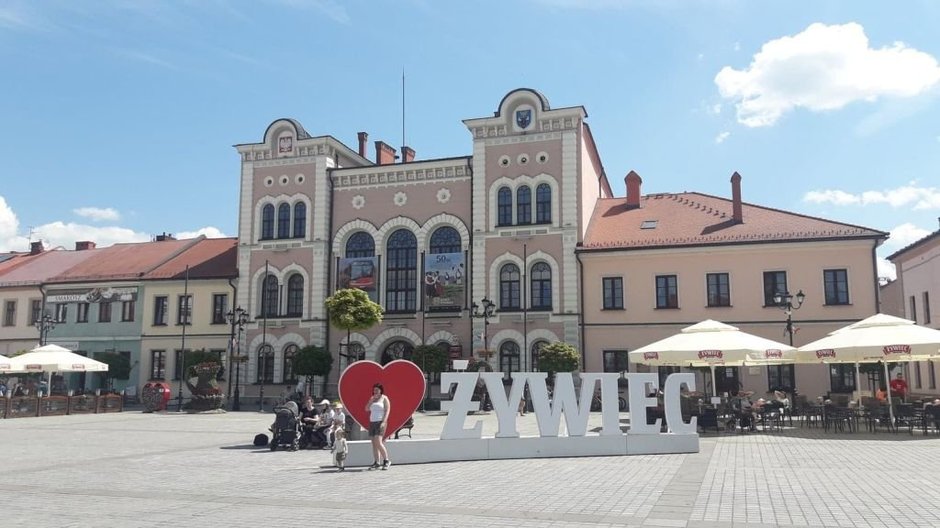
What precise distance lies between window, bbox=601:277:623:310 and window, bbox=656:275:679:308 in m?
1.69

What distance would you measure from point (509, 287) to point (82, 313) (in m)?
25.5

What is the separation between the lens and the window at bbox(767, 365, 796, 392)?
31812 mm

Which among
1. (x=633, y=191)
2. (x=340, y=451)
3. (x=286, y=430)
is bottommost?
(x=340, y=451)

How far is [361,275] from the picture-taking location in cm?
3903

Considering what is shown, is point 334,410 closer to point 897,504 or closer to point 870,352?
point 897,504

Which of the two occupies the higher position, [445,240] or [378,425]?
[445,240]

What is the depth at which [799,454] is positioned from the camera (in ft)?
50.3

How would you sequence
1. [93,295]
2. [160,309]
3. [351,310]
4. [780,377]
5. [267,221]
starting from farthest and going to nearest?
[93,295]
[160,309]
[267,221]
[351,310]
[780,377]

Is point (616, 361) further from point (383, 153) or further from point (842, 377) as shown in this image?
point (383, 153)

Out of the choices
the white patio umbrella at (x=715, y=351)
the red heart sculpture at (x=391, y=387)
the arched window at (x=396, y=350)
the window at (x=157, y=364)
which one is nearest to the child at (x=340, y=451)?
the red heart sculpture at (x=391, y=387)

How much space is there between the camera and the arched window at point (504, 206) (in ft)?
122

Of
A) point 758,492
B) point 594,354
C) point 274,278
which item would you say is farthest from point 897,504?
point 274,278

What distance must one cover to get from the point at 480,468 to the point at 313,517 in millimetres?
5166

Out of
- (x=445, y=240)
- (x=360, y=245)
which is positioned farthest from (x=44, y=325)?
(x=445, y=240)
